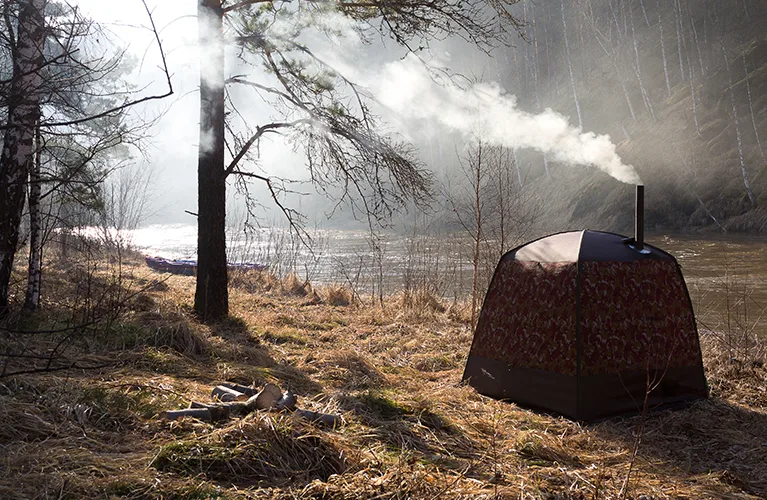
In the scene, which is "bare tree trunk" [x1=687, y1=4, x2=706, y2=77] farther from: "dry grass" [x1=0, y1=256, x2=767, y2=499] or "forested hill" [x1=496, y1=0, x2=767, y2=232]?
"dry grass" [x1=0, y1=256, x2=767, y2=499]

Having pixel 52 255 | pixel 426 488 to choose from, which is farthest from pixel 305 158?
pixel 52 255

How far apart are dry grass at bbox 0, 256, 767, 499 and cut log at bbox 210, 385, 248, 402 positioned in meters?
0.17

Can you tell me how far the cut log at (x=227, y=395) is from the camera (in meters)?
3.59

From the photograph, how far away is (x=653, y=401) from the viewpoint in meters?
4.46

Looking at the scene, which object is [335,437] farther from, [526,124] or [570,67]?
[570,67]

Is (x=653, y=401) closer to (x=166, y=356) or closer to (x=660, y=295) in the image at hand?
(x=660, y=295)

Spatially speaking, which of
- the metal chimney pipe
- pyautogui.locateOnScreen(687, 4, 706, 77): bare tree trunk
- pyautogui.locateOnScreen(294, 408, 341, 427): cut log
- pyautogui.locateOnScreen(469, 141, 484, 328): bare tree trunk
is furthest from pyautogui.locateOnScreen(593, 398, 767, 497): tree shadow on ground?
pyautogui.locateOnScreen(687, 4, 706, 77): bare tree trunk

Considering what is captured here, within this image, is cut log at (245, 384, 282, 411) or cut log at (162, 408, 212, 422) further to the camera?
cut log at (245, 384, 282, 411)

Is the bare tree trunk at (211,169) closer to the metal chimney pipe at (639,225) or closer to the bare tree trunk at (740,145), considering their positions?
the metal chimney pipe at (639,225)

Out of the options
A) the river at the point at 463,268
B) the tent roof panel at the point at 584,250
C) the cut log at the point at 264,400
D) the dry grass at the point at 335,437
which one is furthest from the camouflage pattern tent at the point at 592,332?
the river at the point at 463,268

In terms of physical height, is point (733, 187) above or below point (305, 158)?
above

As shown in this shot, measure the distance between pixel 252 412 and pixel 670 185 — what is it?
3759 centimetres

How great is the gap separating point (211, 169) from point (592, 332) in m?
4.94

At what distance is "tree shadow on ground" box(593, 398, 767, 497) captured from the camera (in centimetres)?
331
